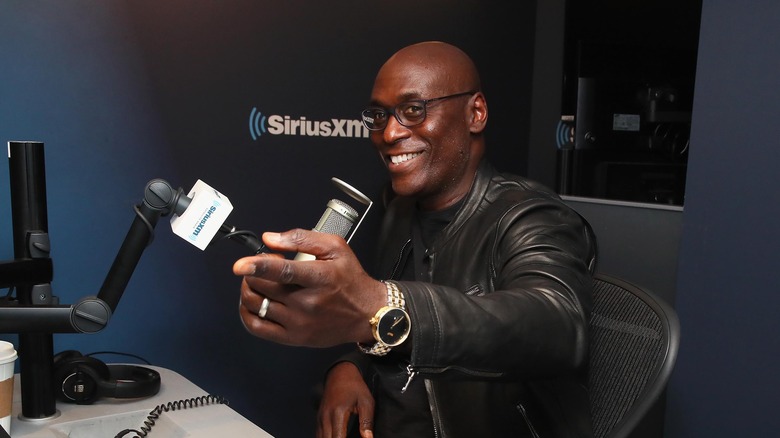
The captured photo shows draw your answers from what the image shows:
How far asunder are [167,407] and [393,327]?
0.85 metres

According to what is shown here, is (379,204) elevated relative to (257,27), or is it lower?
lower

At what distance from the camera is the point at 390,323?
929 mm

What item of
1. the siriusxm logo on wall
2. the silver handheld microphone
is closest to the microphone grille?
the silver handheld microphone

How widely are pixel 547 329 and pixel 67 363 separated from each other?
1.04 m

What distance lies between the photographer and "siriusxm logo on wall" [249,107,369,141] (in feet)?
7.22

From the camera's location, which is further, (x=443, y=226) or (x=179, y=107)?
(x=179, y=107)

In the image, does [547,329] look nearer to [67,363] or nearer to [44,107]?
[67,363]

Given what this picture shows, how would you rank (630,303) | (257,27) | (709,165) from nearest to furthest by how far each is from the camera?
(630,303) → (709,165) → (257,27)

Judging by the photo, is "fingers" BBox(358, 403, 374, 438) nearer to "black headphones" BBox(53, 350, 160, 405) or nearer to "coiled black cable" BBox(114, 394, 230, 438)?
"coiled black cable" BBox(114, 394, 230, 438)

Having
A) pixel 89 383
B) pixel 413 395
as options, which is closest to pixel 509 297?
pixel 413 395

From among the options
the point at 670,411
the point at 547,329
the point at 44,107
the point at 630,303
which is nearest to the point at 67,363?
the point at 44,107

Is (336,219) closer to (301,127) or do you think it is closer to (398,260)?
(398,260)

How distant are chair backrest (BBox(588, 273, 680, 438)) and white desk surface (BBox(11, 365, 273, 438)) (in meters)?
0.64

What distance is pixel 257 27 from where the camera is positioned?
2.17m
